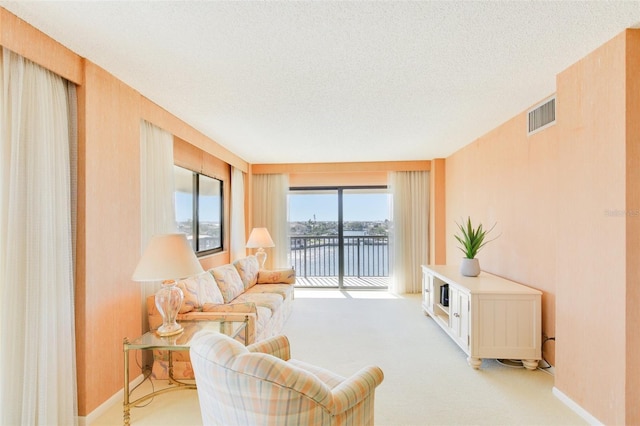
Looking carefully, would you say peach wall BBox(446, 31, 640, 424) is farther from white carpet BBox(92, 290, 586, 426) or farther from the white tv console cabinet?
white carpet BBox(92, 290, 586, 426)

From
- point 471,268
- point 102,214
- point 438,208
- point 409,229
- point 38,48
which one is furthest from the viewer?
point 409,229

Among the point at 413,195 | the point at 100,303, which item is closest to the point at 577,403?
the point at 100,303

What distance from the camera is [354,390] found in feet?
4.80

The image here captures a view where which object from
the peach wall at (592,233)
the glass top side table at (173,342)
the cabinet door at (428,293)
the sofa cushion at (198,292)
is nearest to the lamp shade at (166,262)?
the glass top side table at (173,342)

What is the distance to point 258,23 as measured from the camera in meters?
1.67

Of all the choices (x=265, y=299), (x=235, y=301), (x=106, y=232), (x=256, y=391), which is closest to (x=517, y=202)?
(x=265, y=299)

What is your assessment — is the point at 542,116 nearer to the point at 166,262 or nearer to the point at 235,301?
the point at 166,262

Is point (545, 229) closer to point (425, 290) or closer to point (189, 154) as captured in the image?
point (425, 290)

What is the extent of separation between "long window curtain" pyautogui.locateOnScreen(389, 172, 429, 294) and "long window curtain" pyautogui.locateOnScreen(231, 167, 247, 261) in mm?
2695

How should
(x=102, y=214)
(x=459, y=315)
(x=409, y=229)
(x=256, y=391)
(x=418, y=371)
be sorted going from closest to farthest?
(x=256, y=391) < (x=102, y=214) < (x=418, y=371) < (x=459, y=315) < (x=409, y=229)

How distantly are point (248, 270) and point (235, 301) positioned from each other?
84 centimetres

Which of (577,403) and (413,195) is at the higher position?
(413,195)

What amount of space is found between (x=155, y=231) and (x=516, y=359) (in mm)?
3460

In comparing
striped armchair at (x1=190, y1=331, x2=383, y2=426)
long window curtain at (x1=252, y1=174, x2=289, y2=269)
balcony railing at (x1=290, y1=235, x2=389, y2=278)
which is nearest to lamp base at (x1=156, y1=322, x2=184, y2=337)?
striped armchair at (x1=190, y1=331, x2=383, y2=426)
